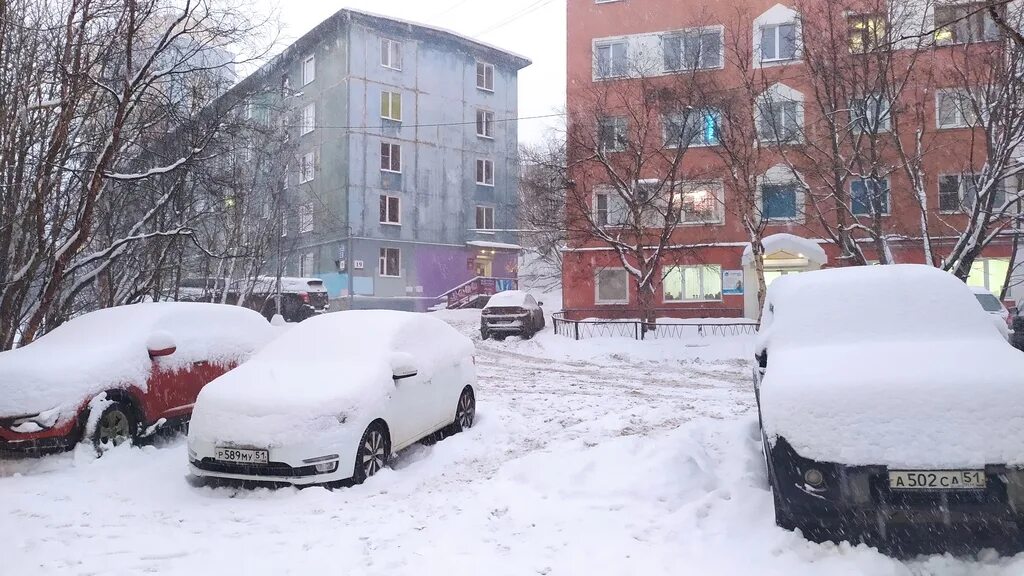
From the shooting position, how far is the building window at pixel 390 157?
118 feet

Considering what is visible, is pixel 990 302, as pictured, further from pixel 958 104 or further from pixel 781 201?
pixel 781 201

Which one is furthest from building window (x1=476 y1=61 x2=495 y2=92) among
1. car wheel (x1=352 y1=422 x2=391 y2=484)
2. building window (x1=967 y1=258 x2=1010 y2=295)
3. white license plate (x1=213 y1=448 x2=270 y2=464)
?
white license plate (x1=213 y1=448 x2=270 y2=464)

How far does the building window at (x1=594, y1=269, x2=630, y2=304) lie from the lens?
27.4 metres

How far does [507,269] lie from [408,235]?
7690 millimetres

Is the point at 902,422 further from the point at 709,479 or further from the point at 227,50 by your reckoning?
the point at 227,50

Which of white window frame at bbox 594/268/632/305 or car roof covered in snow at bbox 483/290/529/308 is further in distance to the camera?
white window frame at bbox 594/268/632/305

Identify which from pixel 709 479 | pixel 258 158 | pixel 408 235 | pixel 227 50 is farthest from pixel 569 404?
pixel 408 235

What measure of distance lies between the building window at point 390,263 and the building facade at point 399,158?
0.06 metres

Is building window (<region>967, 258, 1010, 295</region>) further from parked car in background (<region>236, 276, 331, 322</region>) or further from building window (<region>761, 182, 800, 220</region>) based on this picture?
parked car in background (<region>236, 276, 331, 322</region>)

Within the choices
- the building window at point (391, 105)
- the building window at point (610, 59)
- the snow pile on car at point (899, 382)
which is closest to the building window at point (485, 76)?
the building window at point (391, 105)

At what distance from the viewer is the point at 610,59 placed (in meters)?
26.2

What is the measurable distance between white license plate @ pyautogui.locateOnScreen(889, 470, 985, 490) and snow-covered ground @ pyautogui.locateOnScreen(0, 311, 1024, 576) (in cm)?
44

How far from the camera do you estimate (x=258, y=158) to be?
65.7ft

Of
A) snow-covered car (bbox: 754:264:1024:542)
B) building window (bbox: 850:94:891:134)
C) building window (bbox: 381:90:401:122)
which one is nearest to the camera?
snow-covered car (bbox: 754:264:1024:542)
